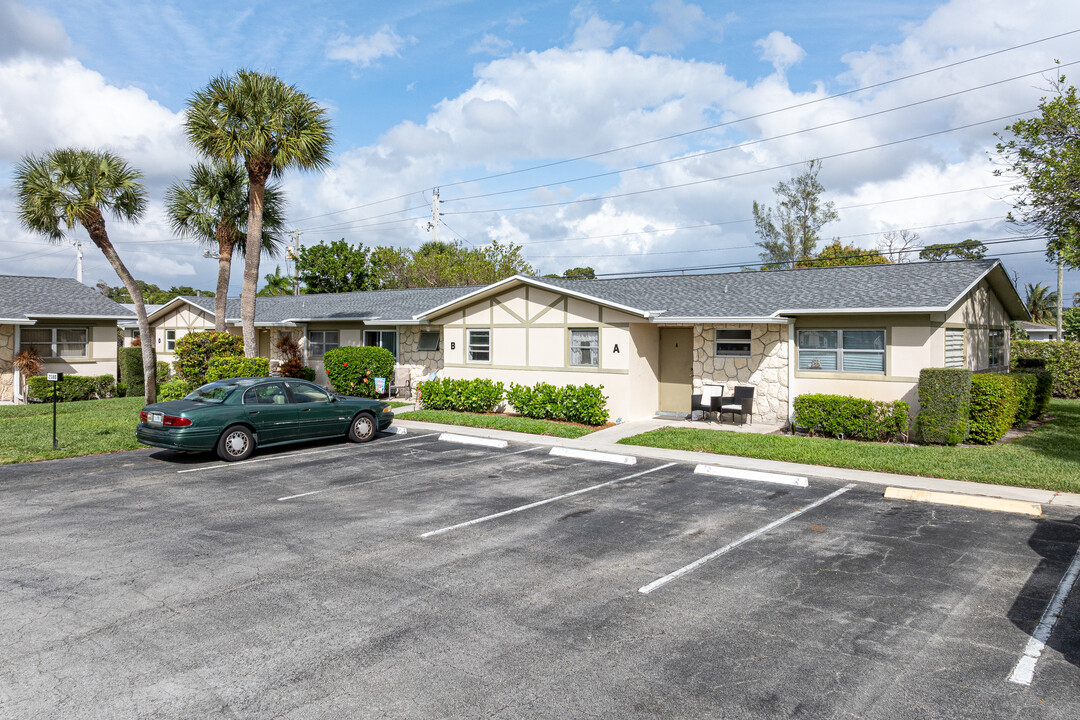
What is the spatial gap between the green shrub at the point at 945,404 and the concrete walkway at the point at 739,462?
3.31 m

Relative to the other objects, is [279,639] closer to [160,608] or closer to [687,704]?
[160,608]

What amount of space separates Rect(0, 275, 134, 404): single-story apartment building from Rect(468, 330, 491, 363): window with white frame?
15.2 metres

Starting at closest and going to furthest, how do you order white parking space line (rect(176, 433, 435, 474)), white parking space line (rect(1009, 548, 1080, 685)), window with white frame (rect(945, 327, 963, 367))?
white parking space line (rect(1009, 548, 1080, 685)), white parking space line (rect(176, 433, 435, 474)), window with white frame (rect(945, 327, 963, 367))

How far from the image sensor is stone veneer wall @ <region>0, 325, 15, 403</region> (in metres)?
24.2

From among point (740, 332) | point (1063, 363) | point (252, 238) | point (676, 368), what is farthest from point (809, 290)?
point (252, 238)

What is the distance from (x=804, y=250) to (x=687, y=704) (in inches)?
1644

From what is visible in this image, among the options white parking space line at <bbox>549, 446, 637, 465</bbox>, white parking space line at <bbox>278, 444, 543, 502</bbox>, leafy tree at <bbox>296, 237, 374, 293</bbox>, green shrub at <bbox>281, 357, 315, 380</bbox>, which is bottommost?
white parking space line at <bbox>278, 444, 543, 502</bbox>

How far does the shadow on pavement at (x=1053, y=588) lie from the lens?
539cm

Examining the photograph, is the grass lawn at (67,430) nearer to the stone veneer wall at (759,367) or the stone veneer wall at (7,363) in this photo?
the stone veneer wall at (7,363)

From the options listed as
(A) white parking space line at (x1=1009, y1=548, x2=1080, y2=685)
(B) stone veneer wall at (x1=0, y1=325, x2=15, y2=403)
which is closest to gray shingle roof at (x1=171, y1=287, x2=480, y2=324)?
(B) stone veneer wall at (x1=0, y1=325, x2=15, y2=403)

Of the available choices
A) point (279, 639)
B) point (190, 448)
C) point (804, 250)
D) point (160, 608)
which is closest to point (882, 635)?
point (279, 639)

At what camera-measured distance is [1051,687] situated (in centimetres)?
463

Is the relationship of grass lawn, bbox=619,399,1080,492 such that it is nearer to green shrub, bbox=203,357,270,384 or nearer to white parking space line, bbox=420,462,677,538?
white parking space line, bbox=420,462,677,538

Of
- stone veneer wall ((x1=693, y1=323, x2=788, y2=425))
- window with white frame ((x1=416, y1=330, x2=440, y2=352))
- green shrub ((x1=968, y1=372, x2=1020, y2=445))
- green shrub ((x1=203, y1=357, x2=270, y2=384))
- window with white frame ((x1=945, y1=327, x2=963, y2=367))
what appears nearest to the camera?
green shrub ((x1=968, y1=372, x2=1020, y2=445))
